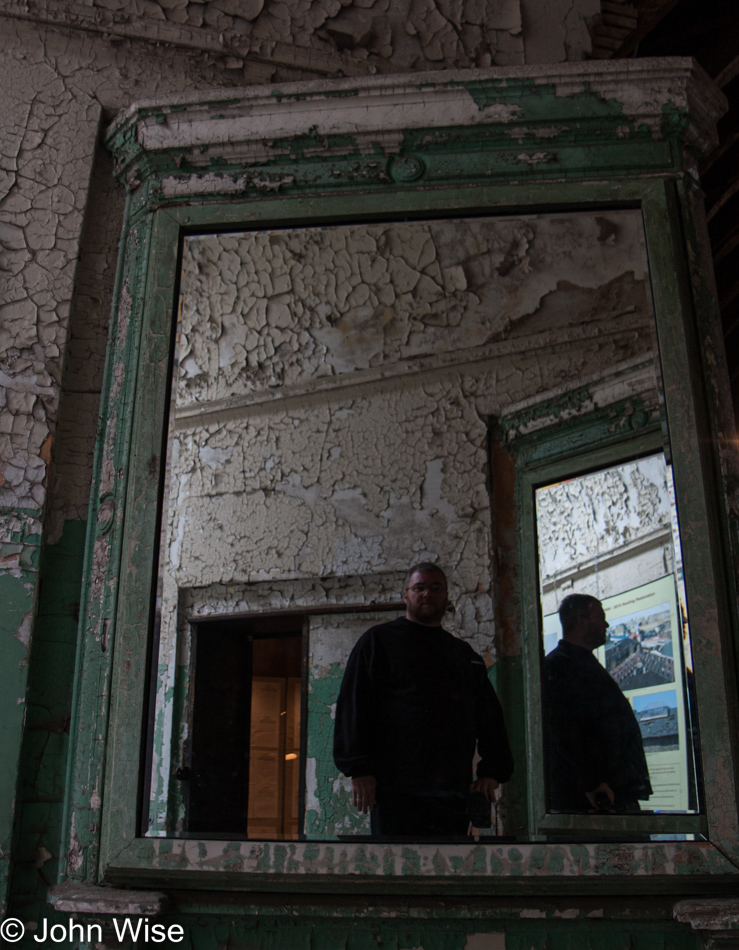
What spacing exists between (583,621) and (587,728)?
0.50ft

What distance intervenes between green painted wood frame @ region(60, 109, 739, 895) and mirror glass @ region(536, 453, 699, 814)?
0.03 metres

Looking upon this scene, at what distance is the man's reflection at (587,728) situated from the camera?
1077 mm

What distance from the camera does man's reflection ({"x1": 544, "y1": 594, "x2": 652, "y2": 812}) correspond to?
1.08 metres

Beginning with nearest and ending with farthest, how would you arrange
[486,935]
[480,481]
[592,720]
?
[486,935] < [592,720] < [480,481]

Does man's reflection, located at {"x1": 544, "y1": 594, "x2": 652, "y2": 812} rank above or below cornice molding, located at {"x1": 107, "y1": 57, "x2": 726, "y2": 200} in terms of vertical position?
below

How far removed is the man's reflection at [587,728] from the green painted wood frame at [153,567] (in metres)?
0.04

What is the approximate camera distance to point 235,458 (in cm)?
123

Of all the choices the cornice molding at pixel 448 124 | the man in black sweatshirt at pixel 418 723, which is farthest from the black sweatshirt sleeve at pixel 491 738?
the cornice molding at pixel 448 124

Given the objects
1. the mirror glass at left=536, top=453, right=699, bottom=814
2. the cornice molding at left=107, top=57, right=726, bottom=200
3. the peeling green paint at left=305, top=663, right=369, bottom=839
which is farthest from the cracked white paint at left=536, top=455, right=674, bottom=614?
the cornice molding at left=107, top=57, right=726, bottom=200

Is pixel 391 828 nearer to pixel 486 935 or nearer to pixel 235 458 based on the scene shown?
pixel 486 935

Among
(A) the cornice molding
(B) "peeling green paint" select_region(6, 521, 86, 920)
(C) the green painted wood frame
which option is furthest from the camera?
(A) the cornice molding

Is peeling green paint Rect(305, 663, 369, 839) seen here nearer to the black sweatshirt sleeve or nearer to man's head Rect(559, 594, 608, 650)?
the black sweatshirt sleeve

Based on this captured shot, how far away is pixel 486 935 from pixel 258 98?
1317mm

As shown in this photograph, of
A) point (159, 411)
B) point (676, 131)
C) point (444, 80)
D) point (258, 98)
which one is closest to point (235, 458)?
point (159, 411)
